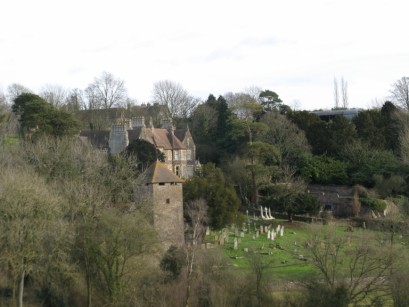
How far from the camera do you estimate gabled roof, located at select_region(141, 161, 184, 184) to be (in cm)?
3105

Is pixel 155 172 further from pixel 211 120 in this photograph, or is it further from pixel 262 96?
pixel 262 96

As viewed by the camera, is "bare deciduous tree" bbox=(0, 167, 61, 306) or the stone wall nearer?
"bare deciduous tree" bbox=(0, 167, 61, 306)

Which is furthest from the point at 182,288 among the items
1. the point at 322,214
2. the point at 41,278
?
the point at 322,214

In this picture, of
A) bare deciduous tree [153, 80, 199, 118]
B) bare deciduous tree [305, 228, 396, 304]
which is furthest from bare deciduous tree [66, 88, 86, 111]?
bare deciduous tree [305, 228, 396, 304]

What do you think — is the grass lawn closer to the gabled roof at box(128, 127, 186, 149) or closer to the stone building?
the gabled roof at box(128, 127, 186, 149)

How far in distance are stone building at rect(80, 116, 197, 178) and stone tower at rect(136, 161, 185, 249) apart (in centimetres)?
1798

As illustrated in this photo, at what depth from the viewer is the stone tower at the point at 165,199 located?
100 feet

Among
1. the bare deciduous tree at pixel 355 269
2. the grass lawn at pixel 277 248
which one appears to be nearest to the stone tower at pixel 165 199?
the grass lawn at pixel 277 248

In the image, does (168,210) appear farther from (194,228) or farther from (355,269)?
(355,269)

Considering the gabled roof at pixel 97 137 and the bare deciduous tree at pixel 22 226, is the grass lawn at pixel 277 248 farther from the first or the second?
the gabled roof at pixel 97 137

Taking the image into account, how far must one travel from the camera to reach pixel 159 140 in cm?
5194

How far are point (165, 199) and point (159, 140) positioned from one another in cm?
2118

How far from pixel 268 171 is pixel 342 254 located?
18622mm

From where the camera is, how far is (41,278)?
76.6 feet
